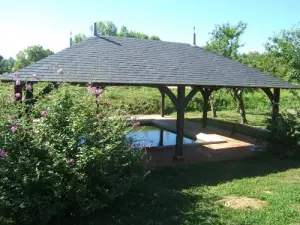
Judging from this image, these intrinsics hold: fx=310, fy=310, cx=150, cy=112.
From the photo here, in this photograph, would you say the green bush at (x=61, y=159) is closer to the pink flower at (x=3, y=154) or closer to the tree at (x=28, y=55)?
the pink flower at (x=3, y=154)

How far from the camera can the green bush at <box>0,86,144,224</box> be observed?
4.50m

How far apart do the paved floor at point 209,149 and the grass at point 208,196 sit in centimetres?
82

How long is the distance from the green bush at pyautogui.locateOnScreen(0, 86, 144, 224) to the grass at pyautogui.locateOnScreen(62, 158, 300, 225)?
1.75 feet

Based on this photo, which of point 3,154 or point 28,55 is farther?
point 28,55

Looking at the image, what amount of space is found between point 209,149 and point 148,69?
3.63 meters

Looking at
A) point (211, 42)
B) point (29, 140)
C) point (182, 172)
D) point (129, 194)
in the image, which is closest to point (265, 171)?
point (182, 172)

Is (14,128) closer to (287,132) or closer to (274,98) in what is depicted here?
(287,132)

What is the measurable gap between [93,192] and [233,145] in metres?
7.67

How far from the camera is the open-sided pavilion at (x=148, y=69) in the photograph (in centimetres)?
806

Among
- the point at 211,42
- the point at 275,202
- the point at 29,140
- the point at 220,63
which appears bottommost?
the point at 275,202

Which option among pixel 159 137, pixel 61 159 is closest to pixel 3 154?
pixel 61 159

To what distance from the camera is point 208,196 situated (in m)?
6.36

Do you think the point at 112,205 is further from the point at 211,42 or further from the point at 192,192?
the point at 211,42

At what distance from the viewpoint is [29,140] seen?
16.0 feet
